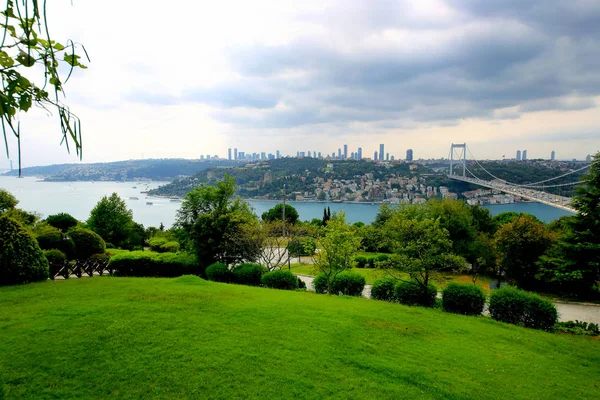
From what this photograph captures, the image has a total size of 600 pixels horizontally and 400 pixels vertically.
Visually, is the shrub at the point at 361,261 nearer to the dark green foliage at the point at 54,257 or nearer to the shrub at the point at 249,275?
the shrub at the point at 249,275

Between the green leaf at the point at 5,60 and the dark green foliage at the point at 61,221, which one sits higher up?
the green leaf at the point at 5,60

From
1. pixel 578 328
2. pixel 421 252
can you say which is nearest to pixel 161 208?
pixel 421 252

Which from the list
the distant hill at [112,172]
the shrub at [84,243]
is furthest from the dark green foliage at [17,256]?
the distant hill at [112,172]

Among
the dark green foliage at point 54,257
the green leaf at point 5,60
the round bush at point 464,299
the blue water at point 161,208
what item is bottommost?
the blue water at point 161,208

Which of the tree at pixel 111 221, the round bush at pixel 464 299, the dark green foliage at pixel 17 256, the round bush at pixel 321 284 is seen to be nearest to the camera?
the dark green foliage at pixel 17 256

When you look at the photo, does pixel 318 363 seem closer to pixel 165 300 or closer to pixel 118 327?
pixel 118 327

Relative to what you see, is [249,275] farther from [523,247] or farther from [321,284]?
[523,247]
